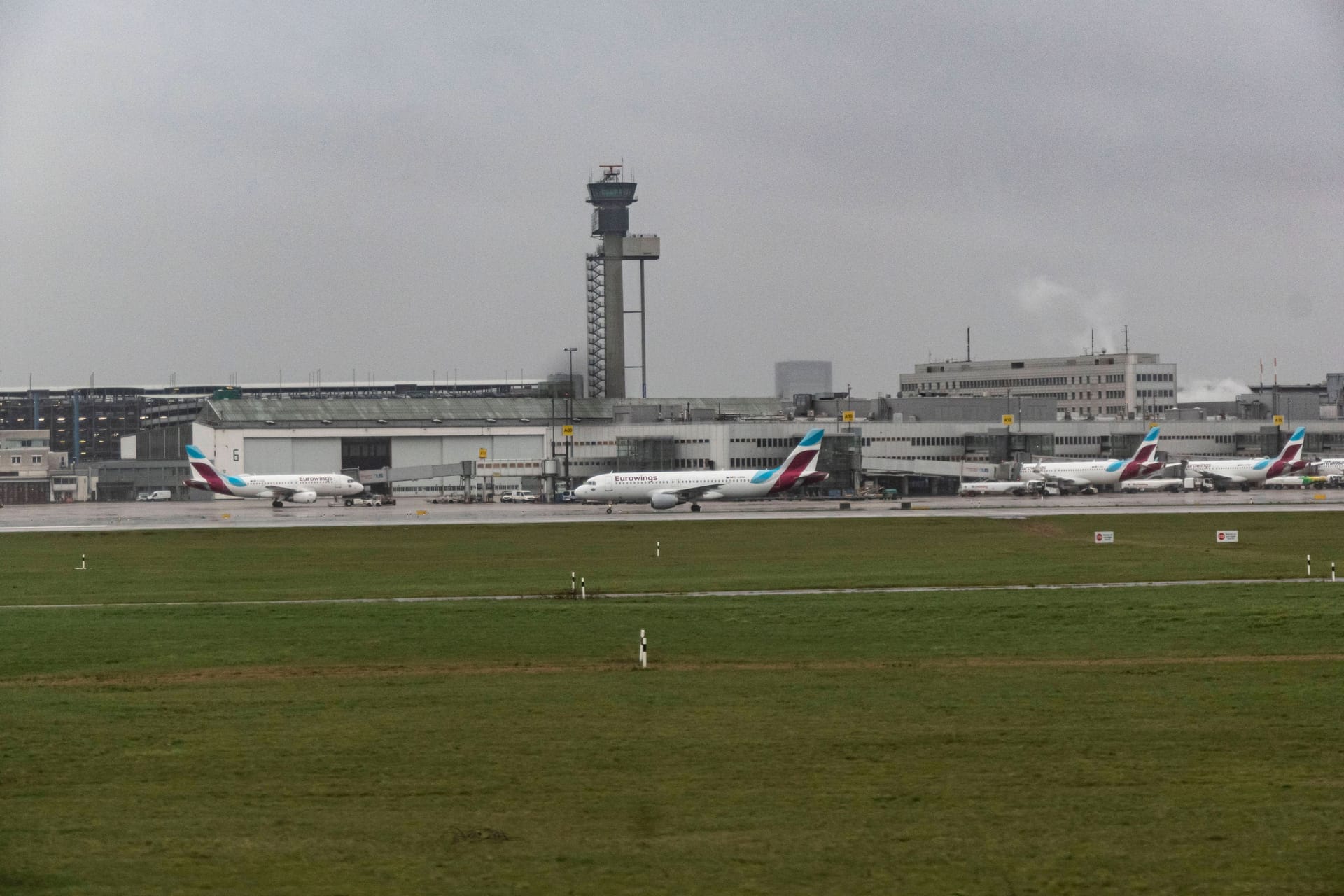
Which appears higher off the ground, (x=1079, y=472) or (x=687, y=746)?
(x=1079, y=472)

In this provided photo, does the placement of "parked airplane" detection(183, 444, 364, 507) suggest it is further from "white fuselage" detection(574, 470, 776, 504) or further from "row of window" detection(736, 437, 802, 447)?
"row of window" detection(736, 437, 802, 447)

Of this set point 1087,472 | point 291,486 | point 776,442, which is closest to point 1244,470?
point 1087,472

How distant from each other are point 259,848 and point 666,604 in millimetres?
31858

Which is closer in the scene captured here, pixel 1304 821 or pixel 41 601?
pixel 1304 821

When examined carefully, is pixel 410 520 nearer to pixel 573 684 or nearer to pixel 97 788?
pixel 573 684

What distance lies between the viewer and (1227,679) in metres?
35.2

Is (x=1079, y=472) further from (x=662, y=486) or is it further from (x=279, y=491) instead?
(x=279, y=491)

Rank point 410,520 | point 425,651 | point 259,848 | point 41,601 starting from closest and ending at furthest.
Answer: point 259,848
point 425,651
point 41,601
point 410,520

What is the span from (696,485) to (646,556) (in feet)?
182

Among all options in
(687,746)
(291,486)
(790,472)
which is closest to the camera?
(687,746)

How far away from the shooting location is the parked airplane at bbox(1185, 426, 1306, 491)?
169m

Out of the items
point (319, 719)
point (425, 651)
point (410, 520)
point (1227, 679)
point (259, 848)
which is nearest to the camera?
point (259, 848)

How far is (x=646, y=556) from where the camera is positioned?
79.1m


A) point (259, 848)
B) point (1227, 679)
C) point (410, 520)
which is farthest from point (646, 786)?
point (410, 520)
